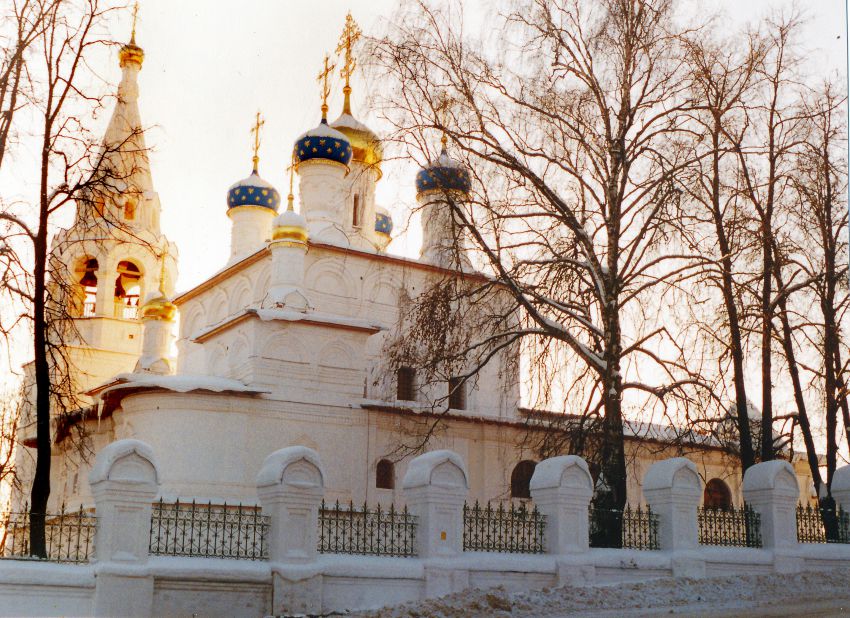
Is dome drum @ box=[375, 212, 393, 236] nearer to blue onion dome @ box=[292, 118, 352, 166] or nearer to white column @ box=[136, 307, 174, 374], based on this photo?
blue onion dome @ box=[292, 118, 352, 166]

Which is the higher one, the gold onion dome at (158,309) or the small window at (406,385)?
the gold onion dome at (158,309)

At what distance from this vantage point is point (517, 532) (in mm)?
11320

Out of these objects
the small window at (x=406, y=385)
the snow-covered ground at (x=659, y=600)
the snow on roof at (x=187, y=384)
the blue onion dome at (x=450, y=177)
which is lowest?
the snow-covered ground at (x=659, y=600)

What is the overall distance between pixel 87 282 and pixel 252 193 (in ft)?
14.8

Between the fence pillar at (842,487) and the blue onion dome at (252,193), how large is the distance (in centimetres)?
1473

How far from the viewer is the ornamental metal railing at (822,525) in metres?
14.0

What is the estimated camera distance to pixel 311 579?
9922 mm

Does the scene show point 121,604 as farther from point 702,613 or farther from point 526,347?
point 526,347

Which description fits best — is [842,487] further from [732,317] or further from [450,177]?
[450,177]

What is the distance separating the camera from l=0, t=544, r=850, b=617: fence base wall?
9.01m

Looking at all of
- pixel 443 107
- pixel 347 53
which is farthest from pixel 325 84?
pixel 443 107

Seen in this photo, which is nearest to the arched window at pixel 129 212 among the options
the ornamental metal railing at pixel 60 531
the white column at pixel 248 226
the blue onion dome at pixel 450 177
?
the white column at pixel 248 226

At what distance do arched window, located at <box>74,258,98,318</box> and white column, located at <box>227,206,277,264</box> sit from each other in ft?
11.0

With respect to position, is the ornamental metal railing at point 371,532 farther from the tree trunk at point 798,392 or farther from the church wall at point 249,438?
the tree trunk at point 798,392
